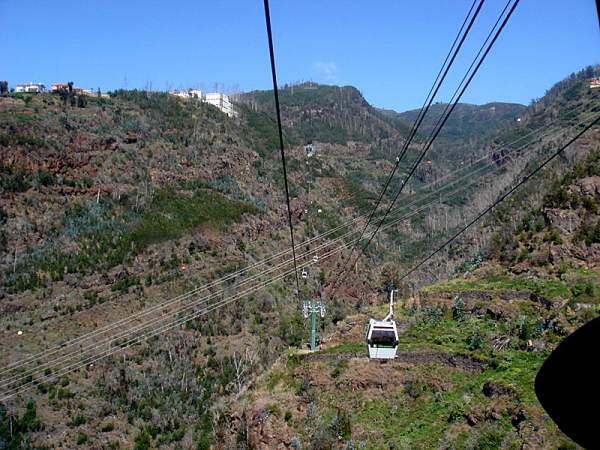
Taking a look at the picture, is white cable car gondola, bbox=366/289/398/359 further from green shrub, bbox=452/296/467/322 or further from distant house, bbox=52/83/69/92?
distant house, bbox=52/83/69/92

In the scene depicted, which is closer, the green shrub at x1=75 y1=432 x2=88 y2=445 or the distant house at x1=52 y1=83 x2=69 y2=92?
the green shrub at x1=75 y1=432 x2=88 y2=445

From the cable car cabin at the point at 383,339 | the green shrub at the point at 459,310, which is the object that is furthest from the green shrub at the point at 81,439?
the cable car cabin at the point at 383,339

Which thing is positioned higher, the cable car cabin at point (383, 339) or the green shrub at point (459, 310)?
the cable car cabin at point (383, 339)

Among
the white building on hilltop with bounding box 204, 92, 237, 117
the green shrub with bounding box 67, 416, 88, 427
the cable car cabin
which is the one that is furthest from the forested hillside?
the white building on hilltop with bounding box 204, 92, 237, 117

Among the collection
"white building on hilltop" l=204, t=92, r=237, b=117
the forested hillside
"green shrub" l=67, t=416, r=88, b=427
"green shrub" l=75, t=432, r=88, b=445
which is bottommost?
"green shrub" l=75, t=432, r=88, b=445

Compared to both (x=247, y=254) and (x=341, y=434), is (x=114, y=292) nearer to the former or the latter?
(x=247, y=254)

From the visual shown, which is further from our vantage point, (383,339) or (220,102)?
(220,102)

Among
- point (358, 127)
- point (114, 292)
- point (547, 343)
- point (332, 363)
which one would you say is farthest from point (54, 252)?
point (358, 127)

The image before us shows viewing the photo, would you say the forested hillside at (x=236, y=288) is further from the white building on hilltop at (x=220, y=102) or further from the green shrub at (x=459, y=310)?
the white building on hilltop at (x=220, y=102)

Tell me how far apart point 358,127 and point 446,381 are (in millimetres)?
152657

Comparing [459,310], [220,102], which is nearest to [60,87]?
[220,102]

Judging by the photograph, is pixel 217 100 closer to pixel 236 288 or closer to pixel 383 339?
pixel 236 288

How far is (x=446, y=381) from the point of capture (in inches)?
1113

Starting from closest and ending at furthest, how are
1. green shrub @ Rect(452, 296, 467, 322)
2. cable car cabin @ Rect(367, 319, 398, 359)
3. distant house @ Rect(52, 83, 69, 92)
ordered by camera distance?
cable car cabin @ Rect(367, 319, 398, 359) < green shrub @ Rect(452, 296, 467, 322) < distant house @ Rect(52, 83, 69, 92)
